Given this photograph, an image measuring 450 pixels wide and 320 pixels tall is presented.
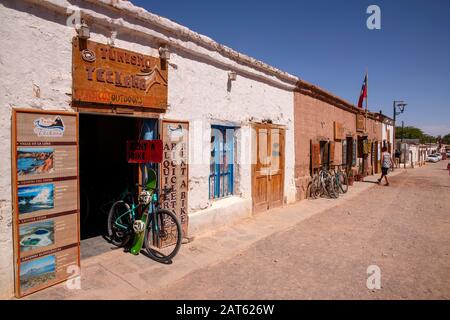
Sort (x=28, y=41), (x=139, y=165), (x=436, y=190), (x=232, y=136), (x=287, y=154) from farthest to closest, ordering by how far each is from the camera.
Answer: (x=436, y=190), (x=287, y=154), (x=232, y=136), (x=139, y=165), (x=28, y=41)

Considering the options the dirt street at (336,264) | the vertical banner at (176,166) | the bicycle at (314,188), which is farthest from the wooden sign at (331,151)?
the vertical banner at (176,166)

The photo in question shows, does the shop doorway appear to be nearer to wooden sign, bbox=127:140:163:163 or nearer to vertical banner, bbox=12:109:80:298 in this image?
wooden sign, bbox=127:140:163:163

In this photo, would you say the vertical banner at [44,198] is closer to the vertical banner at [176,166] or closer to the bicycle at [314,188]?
the vertical banner at [176,166]

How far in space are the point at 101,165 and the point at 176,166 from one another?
9.55 ft

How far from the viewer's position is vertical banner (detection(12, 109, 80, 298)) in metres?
3.32

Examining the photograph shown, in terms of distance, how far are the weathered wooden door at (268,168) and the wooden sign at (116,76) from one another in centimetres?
329

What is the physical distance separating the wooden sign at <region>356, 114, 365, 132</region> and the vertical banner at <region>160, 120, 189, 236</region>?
517 inches

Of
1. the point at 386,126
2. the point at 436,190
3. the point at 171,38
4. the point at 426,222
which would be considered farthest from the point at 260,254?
the point at 386,126

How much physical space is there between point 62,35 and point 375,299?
4.91 metres

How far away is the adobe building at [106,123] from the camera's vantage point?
10.9ft

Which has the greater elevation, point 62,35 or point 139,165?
point 62,35

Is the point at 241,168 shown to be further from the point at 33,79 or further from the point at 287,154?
the point at 33,79

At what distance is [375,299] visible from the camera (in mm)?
3566
